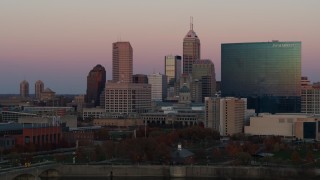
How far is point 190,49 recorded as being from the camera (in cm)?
18212

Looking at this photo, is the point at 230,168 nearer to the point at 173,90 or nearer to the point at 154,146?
the point at 154,146

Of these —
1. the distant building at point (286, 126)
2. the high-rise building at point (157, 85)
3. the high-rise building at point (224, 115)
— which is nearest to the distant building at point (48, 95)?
the high-rise building at point (157, 85)

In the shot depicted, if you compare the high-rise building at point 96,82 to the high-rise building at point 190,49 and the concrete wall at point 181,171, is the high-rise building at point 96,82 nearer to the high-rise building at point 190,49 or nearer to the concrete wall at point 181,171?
the high-rise building at point 190,49

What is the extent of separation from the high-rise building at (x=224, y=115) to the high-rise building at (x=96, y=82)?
251 ft

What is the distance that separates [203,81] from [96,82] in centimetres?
2409

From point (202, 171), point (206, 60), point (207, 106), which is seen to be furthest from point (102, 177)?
point (206, 60)

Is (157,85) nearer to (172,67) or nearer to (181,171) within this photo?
(172,67)

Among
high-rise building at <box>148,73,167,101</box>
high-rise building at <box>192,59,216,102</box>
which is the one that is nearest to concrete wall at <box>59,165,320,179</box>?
high-rise building at <box>192,59,216,102</box>

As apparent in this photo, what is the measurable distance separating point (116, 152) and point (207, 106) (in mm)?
33324

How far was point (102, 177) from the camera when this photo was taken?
4966 cm

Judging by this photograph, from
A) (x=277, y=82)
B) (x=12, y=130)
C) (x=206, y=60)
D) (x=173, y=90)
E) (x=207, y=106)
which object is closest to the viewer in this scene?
(x=12, y=130)

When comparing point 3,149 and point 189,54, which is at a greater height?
point 189,54

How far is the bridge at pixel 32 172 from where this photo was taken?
1676 inches

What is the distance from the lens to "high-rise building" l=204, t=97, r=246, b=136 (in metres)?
86.4
